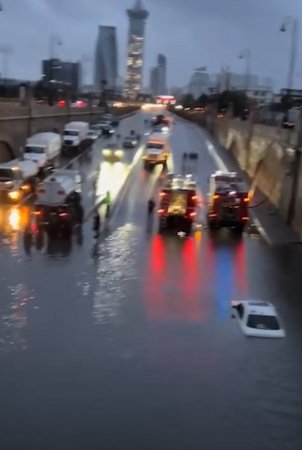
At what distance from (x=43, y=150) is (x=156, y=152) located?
1009cm

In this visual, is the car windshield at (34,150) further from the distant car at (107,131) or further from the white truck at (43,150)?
the distant car at (107,131)

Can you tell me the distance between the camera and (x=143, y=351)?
16453 millimetres

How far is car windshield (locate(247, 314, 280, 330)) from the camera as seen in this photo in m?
18.3

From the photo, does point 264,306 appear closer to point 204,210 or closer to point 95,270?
point 95,270

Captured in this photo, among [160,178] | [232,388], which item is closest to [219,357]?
[232,388]

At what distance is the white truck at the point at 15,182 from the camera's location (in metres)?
35.9

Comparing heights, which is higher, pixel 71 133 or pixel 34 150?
pixel 34 150

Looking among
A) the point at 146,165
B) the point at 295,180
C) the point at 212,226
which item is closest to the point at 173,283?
the point at 212,226

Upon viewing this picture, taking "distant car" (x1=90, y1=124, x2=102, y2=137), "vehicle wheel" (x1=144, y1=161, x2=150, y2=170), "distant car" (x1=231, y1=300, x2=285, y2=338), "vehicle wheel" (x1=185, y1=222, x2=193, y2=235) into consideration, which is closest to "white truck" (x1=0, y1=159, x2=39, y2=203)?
"vehicle wheel" (x1=185, y1=222, x2=193, y2=235)

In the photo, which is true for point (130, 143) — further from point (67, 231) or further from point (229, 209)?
point (67, 231)

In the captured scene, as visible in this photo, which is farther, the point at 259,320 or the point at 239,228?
the point at 239,228

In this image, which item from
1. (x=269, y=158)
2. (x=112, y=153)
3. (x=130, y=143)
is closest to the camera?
(x=269, y=158)

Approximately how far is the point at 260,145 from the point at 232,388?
37442 mm

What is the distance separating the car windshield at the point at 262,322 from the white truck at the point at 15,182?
800 inches
